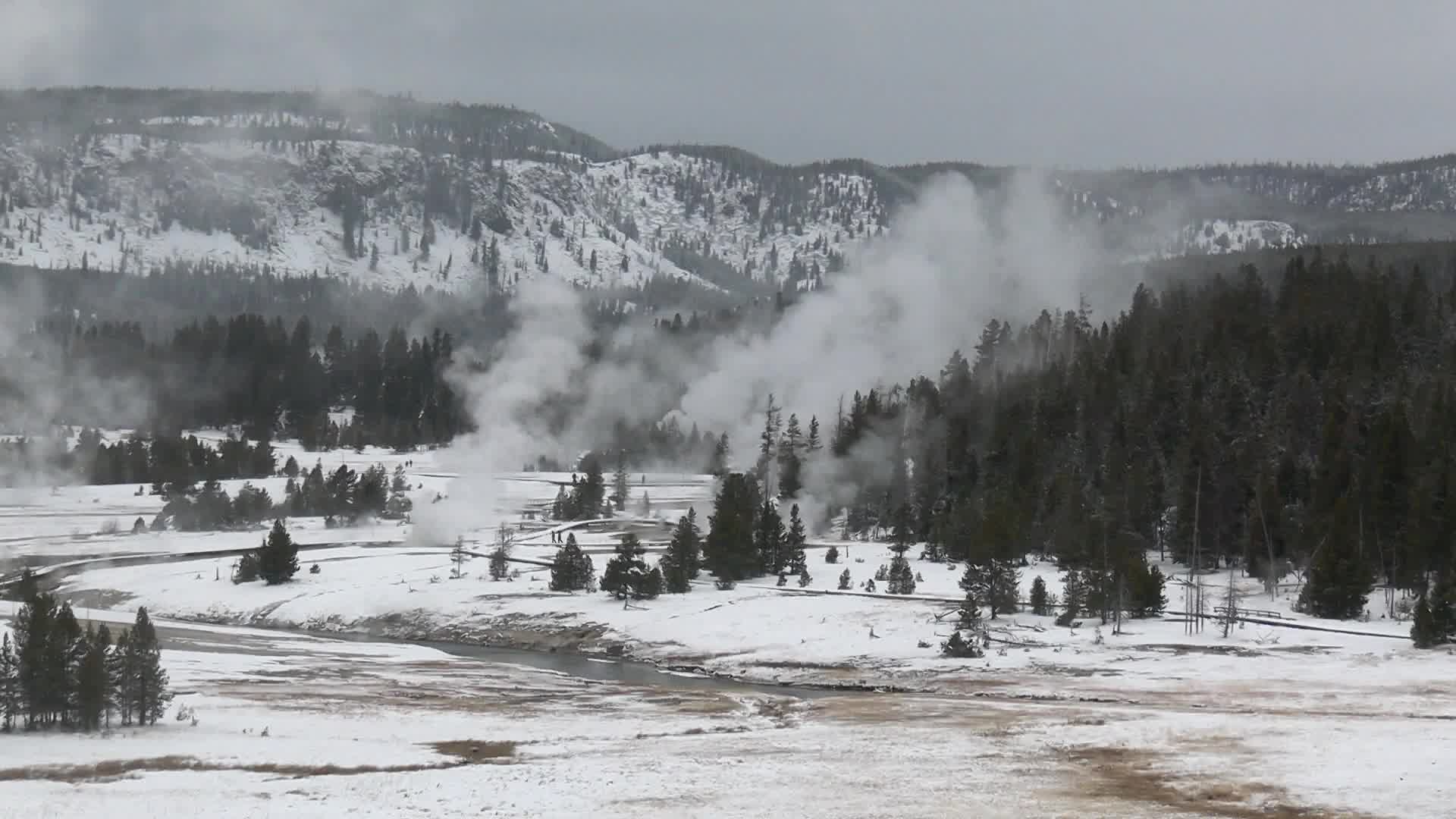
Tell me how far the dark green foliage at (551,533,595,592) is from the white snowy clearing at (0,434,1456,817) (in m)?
1.34

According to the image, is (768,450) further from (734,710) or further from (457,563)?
(734,710)

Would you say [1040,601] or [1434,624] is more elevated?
[1434,624]

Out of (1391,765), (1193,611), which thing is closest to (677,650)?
(1193,611)

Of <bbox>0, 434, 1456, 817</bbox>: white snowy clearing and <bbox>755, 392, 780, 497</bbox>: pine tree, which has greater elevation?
<bbox>755, 392, 780, 497</bbox>: pine tree

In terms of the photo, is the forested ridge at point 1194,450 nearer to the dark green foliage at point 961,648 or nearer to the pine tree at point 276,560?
the dark green foliage at point 961,648

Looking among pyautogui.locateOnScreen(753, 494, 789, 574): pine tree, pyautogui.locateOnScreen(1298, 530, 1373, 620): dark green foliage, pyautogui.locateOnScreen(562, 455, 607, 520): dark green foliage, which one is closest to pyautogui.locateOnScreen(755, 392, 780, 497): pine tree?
pyautogui.locateOnScreen(562, 455, 607, 520): dark green foliage

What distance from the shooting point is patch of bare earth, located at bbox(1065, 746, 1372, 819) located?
34156 millimetres

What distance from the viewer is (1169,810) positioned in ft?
114

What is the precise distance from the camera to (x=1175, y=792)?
1467 inches

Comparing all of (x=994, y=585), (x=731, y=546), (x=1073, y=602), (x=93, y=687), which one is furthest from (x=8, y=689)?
(x=731, y=546)

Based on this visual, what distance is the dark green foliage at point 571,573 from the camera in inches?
3871

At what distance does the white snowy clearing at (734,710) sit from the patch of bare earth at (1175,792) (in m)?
0.13

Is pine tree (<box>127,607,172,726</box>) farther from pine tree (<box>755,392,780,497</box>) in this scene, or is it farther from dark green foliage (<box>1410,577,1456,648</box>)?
pine tree (<box>755,392,780,497</box>)

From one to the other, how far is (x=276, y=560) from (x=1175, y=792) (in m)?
81.9
